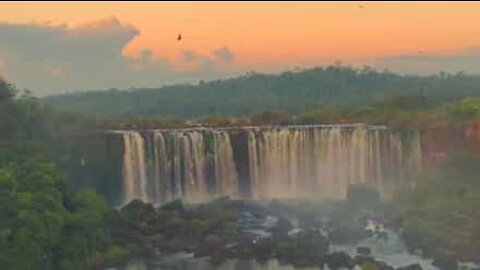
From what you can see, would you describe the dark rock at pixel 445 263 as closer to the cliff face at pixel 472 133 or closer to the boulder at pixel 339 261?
the boulder at pixel 339 261

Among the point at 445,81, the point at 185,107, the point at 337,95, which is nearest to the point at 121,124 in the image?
the point at 185,107

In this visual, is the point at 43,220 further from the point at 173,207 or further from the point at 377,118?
the point at 377,118

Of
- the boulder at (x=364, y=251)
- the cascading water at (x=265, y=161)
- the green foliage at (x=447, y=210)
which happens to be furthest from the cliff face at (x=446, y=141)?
the boulder at (x=364, y=251)

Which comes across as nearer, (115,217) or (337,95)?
(115,217)

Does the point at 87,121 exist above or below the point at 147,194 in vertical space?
above

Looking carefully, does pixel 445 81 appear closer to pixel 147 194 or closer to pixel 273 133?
pixel 273 133

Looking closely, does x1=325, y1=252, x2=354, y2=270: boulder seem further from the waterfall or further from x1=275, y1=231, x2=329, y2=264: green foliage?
the waterfall
